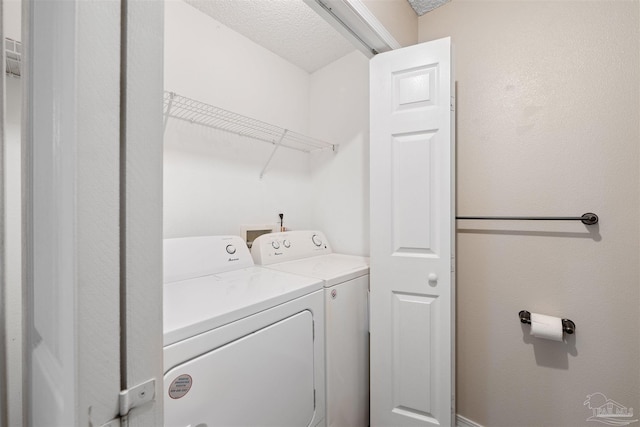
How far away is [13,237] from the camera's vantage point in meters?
0.90

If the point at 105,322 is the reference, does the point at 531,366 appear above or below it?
below

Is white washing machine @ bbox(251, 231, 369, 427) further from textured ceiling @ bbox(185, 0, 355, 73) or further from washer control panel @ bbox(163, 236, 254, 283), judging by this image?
textured ceiling @ bbox(185, 0, 355, 73)

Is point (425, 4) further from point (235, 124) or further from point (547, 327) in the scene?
point (547, 327)

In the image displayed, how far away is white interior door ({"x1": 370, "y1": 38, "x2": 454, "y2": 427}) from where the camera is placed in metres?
1.38

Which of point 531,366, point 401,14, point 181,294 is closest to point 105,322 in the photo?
point 181,294

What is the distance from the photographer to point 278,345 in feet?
3.52

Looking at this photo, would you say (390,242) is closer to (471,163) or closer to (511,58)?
(471,163)

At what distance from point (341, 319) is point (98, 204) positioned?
1281 millimetres

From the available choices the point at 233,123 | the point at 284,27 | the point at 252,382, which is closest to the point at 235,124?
the point at 233,123

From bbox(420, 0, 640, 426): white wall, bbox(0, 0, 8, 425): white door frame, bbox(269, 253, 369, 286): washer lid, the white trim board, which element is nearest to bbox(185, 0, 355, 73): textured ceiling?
the white trim board

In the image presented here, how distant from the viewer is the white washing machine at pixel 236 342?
0.81 metres

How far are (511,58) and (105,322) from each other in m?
2.01

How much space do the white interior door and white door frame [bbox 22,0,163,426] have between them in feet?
4.14

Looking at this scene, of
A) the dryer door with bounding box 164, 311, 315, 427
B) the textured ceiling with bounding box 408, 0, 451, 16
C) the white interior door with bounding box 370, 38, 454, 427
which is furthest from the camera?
the textured ceiling with bounding box 408, 0, 451, 16
